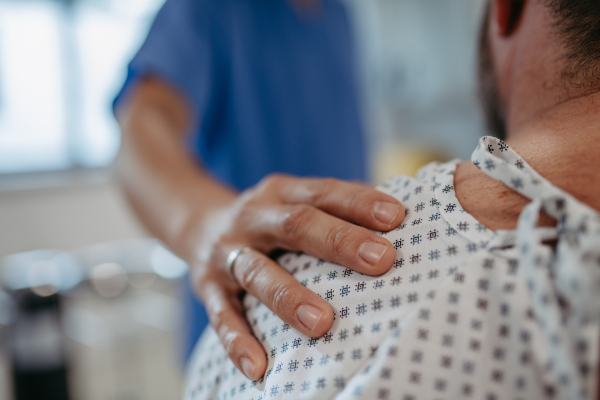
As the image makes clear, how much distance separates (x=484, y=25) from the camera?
55cm

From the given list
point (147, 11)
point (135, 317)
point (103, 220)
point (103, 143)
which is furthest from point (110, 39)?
point (135, 317)

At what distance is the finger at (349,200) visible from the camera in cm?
36

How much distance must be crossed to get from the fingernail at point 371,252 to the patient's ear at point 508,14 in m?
0.31

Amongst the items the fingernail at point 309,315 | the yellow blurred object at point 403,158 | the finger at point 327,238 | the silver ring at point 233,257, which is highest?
the finger at point 327,238

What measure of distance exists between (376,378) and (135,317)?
2.01 m

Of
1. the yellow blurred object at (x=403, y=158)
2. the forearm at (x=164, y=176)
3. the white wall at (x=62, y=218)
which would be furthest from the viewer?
the yellow blurred object at (x=403, y=158)

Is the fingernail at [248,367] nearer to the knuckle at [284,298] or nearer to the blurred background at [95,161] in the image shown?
the knuckle at [284,298]

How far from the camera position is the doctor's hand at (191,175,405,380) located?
0.35 m

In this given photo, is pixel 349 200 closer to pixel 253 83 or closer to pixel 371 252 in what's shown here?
pixel 371 252

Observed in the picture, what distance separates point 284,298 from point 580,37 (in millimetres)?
352

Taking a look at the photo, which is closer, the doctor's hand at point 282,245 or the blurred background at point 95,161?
the doctor's hand at point 282,245

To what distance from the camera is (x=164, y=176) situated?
0.72m

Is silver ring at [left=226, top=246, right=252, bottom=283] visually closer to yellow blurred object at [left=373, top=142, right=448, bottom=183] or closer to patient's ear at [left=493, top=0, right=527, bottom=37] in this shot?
patient's ear at [left=493, top=0, right=527, bottom=37]

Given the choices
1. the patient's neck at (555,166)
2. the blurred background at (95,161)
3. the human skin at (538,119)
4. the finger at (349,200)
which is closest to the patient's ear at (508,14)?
the human skin at (538,119)
